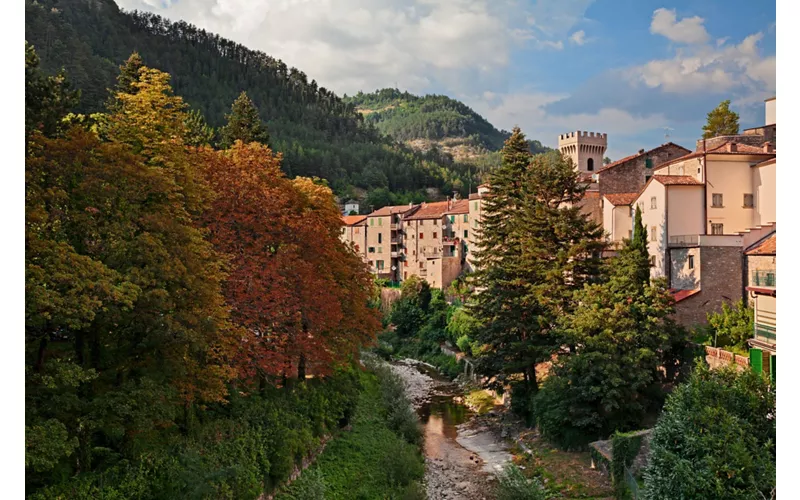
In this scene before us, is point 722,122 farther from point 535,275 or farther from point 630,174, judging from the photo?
point 535,275

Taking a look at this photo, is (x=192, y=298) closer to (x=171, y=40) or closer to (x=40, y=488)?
(x=40, y=488)

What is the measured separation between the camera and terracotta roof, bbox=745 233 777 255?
91.7ft

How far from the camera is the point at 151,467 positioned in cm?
1517

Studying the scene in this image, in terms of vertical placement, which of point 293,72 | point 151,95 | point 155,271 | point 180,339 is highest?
point 293,72

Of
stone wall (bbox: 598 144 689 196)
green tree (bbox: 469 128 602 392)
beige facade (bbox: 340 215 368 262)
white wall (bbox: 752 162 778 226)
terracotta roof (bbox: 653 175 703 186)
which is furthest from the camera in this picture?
beige facade (bbox: 340 215 368 262)

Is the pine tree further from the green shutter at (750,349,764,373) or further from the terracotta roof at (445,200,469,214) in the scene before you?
the green shutter at (750,349,764,373)

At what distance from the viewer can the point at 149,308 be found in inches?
558

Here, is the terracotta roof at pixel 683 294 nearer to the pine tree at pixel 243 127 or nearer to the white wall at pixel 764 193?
the white wall at pixel 764 193

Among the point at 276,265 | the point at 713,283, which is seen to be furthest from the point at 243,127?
the point at 713,283

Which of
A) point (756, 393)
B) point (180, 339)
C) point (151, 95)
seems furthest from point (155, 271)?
point (756, 393)

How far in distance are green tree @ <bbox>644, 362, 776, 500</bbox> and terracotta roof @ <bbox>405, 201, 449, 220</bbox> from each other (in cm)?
5595

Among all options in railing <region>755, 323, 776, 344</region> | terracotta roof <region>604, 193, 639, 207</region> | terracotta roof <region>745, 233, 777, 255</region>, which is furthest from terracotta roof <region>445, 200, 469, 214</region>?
Answer: railing <region>755, 323, 776, 344</region>

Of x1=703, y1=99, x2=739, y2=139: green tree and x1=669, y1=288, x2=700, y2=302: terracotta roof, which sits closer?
x1=669, y1=288, x2=700, y2=302: terracotta roof
